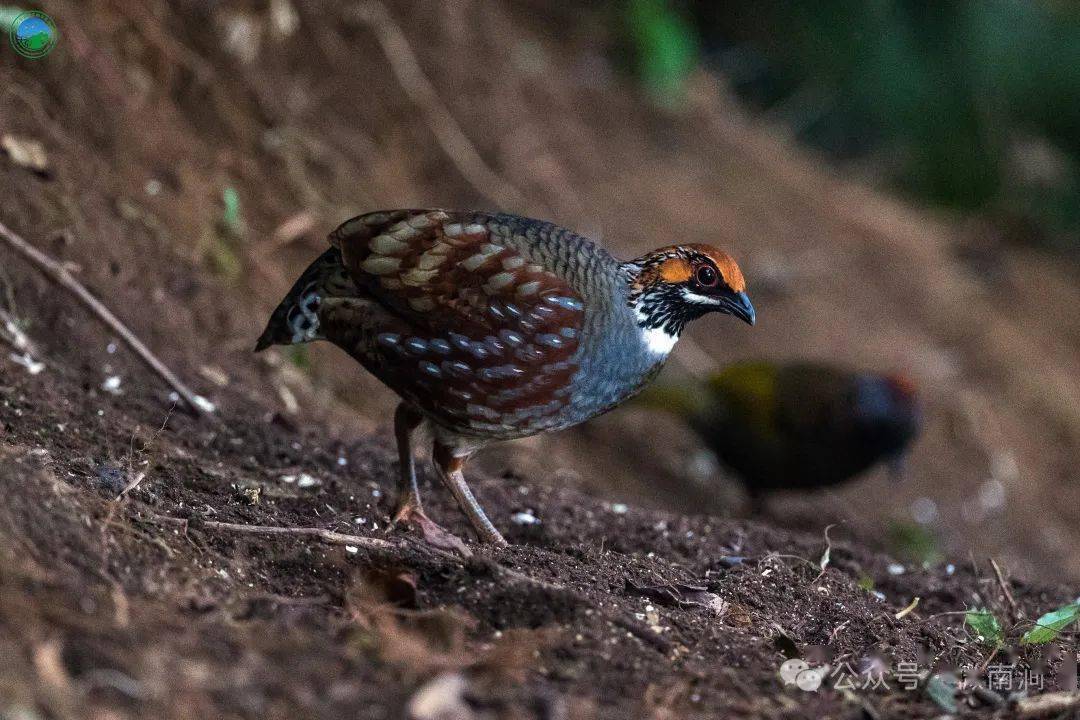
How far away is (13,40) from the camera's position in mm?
5141

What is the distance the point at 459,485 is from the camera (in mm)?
4410

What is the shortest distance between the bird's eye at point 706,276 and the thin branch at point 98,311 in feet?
6.54

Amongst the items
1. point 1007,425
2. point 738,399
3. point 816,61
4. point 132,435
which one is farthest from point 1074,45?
point 132,435

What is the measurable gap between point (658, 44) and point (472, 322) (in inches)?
268

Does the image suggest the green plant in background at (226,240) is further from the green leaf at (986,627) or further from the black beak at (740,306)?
the green leaf at (986,627)

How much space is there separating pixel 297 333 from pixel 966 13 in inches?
333

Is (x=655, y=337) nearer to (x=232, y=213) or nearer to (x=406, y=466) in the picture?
(x=406, y=466)

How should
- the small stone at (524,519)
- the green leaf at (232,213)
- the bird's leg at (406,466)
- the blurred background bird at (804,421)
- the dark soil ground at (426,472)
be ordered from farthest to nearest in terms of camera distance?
1. the blurred background bird at (804,421)
2. the green leaf at (232,213)
3. the small stone at (524,519)
4. the bird's leg at (406,466)
5. the dark soil ground at (426,472)

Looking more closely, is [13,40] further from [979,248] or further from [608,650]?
[979,248]

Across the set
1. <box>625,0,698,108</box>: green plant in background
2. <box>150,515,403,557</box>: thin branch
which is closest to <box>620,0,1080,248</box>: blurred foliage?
<box>625,0,698,108</box>: green plant in background

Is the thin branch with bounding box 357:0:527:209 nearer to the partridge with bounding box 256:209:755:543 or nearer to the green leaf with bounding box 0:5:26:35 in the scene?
the green leaf with bounding box 0:5:26:35

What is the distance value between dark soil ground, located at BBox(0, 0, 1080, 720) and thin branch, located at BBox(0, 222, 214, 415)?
0.32 feet

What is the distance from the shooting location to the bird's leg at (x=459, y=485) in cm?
429

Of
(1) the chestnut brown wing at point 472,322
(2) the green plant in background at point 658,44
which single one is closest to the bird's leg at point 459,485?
(1) the chestnut brown wing at point 472,322
